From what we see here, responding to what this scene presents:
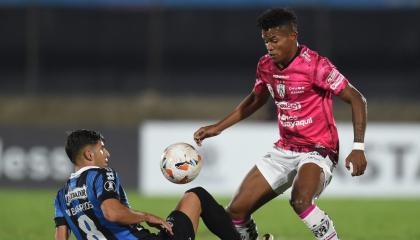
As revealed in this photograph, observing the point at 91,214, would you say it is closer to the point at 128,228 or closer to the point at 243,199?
the point at 128,228

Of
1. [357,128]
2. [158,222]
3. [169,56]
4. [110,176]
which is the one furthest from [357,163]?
[169,56]

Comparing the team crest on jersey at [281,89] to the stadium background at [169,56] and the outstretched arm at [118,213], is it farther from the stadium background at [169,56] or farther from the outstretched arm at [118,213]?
the stadium background at [169,56]

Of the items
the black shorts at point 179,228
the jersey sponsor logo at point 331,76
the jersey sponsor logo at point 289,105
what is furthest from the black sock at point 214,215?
the jersey sponsor logo at point 331,76

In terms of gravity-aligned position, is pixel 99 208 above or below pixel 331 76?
below

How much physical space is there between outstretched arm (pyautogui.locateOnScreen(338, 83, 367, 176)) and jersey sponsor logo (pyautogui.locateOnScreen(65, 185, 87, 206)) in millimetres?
2058

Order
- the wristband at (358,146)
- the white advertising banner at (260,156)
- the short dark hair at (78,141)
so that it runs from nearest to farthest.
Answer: the short dark hair at (78,141) → the wristband at (358,146) → the white advertising banner at (260,156)

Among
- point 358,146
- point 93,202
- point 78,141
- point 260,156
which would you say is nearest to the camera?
point 93,202

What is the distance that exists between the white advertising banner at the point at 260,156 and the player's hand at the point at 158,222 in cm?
919

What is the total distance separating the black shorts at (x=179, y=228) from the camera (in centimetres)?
644

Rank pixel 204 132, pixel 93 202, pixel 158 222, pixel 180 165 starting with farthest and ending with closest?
1. pixel 204 132
2. pixel 180 165
3. pixel 158 222
4. pixel 93 202

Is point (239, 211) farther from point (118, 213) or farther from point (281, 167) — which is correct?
point (118, 213)

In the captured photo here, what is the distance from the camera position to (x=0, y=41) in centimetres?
2042

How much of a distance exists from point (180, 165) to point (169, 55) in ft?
44.1

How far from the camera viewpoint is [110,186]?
6121mm
